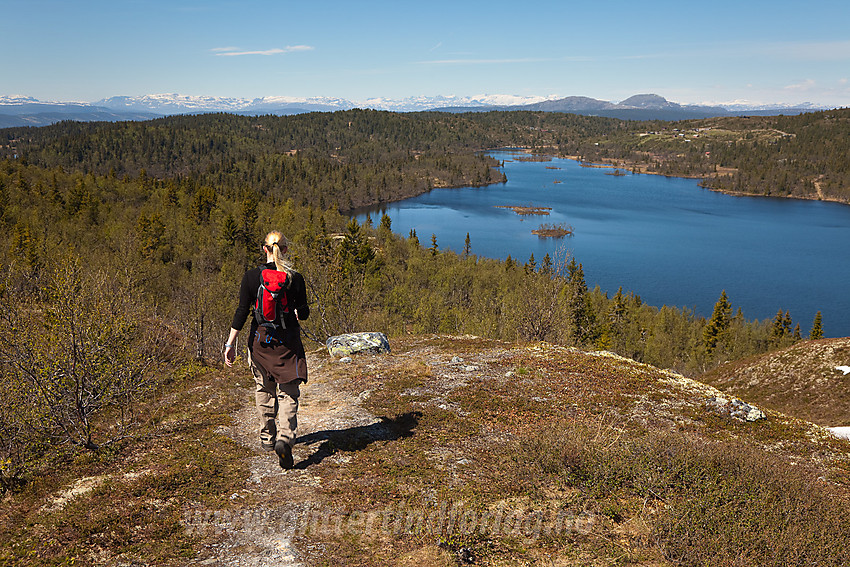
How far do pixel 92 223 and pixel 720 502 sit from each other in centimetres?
8738

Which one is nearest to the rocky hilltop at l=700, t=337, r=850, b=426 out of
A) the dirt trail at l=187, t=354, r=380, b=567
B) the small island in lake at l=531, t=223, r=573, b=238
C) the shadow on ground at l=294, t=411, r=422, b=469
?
the shadow on ground at l=294, t=411, r=422, b=469

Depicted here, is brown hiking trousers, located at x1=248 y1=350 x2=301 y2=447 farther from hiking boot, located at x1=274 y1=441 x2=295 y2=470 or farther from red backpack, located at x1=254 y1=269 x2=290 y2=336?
red backpack, located at x1=254 y1=269 x2=290 y2=336

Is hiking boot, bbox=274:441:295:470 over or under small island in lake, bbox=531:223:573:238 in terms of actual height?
over

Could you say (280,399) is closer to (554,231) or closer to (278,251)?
(278,251)

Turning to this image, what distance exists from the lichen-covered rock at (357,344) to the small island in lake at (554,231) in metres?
108

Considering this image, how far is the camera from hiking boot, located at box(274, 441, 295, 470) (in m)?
6.86

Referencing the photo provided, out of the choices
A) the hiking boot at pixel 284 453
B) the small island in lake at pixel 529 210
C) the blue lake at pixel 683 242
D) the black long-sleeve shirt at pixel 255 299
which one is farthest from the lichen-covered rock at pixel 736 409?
the small island in lake at pixel 529 210

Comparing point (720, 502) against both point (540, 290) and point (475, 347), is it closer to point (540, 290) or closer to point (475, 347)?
point (475, 347)

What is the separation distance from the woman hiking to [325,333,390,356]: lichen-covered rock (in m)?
8.97

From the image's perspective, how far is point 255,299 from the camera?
664 centimetres

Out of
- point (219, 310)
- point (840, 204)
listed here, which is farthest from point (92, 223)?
point (840, 204)

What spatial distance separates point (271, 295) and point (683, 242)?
129695 mm

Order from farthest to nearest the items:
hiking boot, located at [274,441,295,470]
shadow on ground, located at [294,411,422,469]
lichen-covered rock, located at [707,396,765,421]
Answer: lichen-covered rock, located at [707,396,765,421] → shadow on ground, located at [294,411,422,469] → hiking boot, located at [274,441,295,470]

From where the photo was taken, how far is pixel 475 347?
57.6 ft
